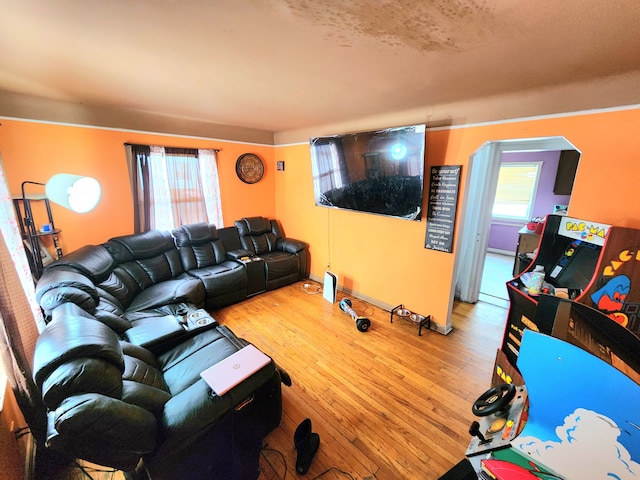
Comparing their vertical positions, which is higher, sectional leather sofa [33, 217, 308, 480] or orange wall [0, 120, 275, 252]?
orange wall [0, 120, 275, 252]

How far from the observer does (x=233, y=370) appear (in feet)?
4.91

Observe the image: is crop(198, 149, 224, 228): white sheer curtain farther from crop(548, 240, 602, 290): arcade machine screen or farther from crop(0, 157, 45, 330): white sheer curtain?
crop(548, 240, 602, 290): arcade machine screen

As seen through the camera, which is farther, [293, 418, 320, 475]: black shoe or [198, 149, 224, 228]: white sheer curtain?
[198, 149, 224, 228]: white sheer curtain

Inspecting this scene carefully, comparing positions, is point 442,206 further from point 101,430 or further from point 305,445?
point 101,430

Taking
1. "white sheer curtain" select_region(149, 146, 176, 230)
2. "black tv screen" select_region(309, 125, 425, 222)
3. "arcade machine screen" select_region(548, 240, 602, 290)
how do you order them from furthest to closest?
1. "white sheer curtain" select_region(149, 146, 176, 230)
2. "black tv screen" select_region(309, 125, 425, 222)
3. "arcade machine screen" select_region(548, 240, 602, 290)

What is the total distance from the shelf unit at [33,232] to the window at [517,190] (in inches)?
264

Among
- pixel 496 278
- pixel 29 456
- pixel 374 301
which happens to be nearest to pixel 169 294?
pixel 29 456

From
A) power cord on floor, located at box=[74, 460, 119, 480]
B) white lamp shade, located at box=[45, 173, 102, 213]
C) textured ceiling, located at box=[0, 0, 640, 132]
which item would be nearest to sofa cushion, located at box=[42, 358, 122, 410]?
power cord on floor, located at box=[74, 460, 119, 480]

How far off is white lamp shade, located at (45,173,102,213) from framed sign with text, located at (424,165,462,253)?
307 cm

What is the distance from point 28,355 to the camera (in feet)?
5.08

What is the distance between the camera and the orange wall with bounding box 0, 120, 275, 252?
2396 mm

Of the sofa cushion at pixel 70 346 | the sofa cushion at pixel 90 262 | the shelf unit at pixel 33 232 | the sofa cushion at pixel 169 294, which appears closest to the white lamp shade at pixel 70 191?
the shelf unit at pixel 33 232

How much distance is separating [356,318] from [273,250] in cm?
196

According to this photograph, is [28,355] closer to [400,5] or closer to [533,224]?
[400,5]
